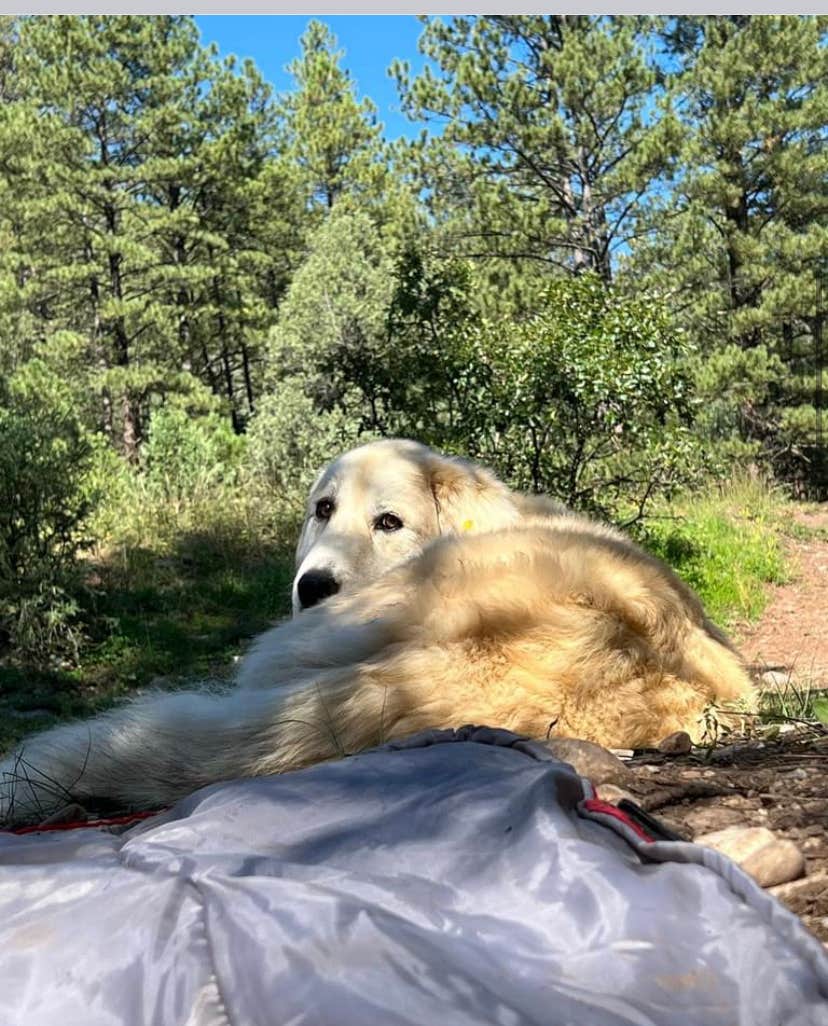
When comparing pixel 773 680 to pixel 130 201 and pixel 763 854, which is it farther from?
pixel 130 201

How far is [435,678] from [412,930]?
3.91 ft

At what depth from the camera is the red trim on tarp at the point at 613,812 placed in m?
1.56

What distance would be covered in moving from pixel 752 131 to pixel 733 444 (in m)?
5.24

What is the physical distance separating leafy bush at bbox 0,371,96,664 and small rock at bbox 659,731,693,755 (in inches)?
215

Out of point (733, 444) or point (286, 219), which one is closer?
point (733, 444)

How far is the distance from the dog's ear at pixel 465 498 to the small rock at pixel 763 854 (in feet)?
7.53

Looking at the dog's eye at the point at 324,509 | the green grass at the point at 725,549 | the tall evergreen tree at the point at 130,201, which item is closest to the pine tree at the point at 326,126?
the tall evergreen tree at the point at 130,201

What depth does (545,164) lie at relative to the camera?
53.9 ft

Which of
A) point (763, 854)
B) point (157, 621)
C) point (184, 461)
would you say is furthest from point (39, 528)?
→ point (184, 461)

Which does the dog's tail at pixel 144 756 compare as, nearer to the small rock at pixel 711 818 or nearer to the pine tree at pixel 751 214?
the small rock at pixel 711 818

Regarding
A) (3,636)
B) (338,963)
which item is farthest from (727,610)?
(338,963)

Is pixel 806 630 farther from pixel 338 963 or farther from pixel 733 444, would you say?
pixel 733 444

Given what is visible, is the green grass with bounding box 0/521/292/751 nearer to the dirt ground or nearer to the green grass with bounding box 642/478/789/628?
the green grass with bounding box 642/478/789/628

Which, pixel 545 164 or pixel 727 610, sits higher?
pixel 545 164
